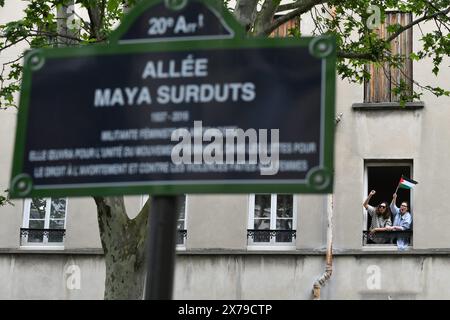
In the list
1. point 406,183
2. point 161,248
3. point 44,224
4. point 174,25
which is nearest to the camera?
point 161,248

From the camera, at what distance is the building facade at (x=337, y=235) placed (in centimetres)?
2031

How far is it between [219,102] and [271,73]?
0.24 meters

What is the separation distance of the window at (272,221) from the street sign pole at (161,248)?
55.8 ft

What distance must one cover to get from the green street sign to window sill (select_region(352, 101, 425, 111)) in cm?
1705

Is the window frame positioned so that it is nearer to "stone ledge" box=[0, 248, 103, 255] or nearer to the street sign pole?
"stone ledge" box=[0, 248, 103, 255]

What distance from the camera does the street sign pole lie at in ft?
12.5

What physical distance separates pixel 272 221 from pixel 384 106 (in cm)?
342

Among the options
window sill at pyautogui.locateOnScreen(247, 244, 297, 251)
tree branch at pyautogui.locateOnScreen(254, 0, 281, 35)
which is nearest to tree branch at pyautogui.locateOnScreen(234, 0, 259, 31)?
tree branch at pyautogui.locateOnScreen(254, 0, 281, 35)

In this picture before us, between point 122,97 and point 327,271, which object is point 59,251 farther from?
point 122,97

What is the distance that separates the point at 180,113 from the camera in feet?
13.0

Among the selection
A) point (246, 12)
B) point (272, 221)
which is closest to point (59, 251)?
point (272, 221)

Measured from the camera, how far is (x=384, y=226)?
2058 centimetres

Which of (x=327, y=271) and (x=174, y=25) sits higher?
(x=327, y=271)

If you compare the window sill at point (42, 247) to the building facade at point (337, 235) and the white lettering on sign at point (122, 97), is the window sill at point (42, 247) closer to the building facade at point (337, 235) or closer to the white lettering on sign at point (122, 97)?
the building facade at point (337, 235)
